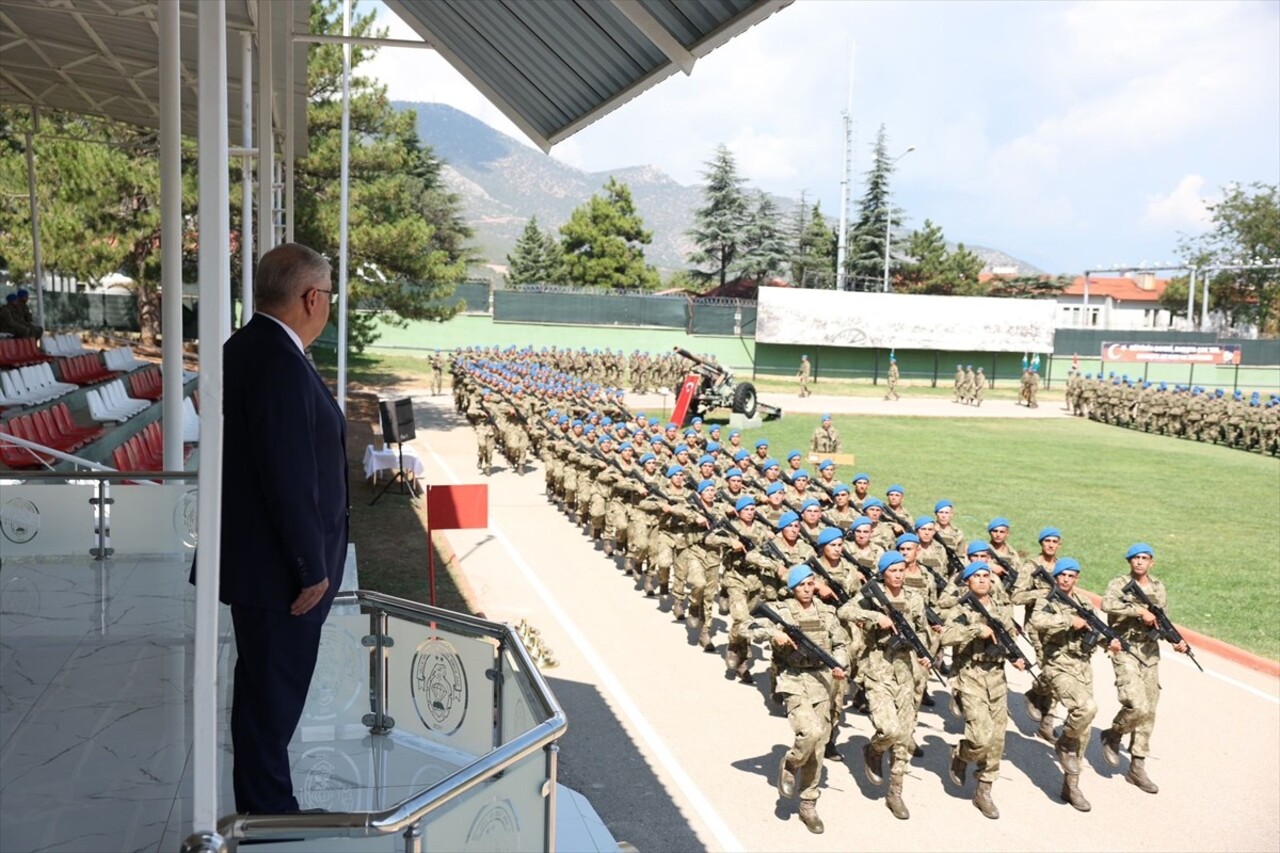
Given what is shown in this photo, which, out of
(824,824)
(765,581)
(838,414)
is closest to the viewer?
(824,824)

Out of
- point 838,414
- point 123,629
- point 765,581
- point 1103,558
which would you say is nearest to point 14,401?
point 123,629

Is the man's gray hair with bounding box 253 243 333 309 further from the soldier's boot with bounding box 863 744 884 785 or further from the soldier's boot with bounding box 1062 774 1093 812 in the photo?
the soldier's boot with bounding box 1062 774 1093 812

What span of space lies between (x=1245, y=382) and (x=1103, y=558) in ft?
147

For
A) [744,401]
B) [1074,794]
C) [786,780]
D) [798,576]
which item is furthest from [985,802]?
[744,401]

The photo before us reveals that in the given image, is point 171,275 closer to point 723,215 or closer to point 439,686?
point 439,686

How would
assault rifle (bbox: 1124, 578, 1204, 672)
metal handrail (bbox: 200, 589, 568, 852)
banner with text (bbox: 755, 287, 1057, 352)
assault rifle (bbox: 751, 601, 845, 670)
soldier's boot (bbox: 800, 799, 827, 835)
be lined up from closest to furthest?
metal handrail (bbox: 200, 589, 568, 852)
soldier's boot (bbox: 800, 799, 827, 835)
assault rifle (bbox: 751, 601, 845, 670)
assault rifle (bbox: 1124, 578, 1204, 672)
banner with text (bbox: 755, 287, 1057, 352)

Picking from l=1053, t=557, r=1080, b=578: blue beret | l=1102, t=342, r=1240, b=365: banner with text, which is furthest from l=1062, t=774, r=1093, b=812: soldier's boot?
l=1102, t=342, r=1240, b=365: banner with text

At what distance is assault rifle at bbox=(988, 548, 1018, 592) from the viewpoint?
9.67 m

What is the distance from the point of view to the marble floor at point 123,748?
405 centimetres

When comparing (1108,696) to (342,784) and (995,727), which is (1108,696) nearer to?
(995,727)

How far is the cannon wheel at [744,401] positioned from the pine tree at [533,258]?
56.6 m

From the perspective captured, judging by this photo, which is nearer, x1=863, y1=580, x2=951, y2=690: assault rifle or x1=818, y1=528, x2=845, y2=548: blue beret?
x1=863, y1=580, x2=951, y2=690: assault rifle

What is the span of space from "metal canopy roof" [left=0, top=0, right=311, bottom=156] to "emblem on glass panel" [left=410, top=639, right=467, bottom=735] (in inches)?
311

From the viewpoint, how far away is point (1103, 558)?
15250 millimetres
